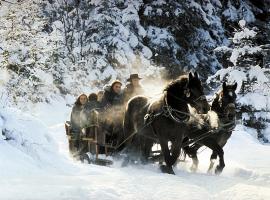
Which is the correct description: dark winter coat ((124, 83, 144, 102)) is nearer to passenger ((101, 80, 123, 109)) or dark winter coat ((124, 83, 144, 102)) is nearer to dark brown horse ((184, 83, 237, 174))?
passenger ((101, 80, 123, 109))

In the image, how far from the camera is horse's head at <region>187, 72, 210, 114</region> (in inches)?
364

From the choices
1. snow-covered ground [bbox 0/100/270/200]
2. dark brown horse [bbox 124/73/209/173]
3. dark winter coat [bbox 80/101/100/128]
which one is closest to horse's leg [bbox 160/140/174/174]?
dark brown horse [bbox 124/73/209/173]

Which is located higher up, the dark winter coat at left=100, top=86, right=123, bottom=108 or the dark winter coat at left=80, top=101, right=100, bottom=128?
the dark winter coat at left=100, top=86, right=123, bottom=108

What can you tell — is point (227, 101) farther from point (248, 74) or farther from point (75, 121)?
point (248, 74)

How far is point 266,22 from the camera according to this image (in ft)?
88.6

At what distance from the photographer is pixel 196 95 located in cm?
930

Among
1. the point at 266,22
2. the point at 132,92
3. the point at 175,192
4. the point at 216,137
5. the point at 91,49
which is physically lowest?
the point at 175,192

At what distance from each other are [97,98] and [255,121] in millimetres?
8302

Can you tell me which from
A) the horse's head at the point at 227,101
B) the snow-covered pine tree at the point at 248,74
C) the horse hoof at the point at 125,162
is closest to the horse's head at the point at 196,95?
the horse's head at the point at 227,101

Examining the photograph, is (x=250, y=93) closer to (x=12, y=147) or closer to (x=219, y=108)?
(x=219, y=108)

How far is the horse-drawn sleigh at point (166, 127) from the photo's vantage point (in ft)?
31.2

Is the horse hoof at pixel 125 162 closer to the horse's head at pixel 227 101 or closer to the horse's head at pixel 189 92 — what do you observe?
the horse's head at pixel 189 92

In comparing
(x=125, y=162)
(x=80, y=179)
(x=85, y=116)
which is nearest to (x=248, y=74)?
(x=85, y=116)

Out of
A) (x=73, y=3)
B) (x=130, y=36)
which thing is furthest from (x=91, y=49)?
(x=73, y=3)
